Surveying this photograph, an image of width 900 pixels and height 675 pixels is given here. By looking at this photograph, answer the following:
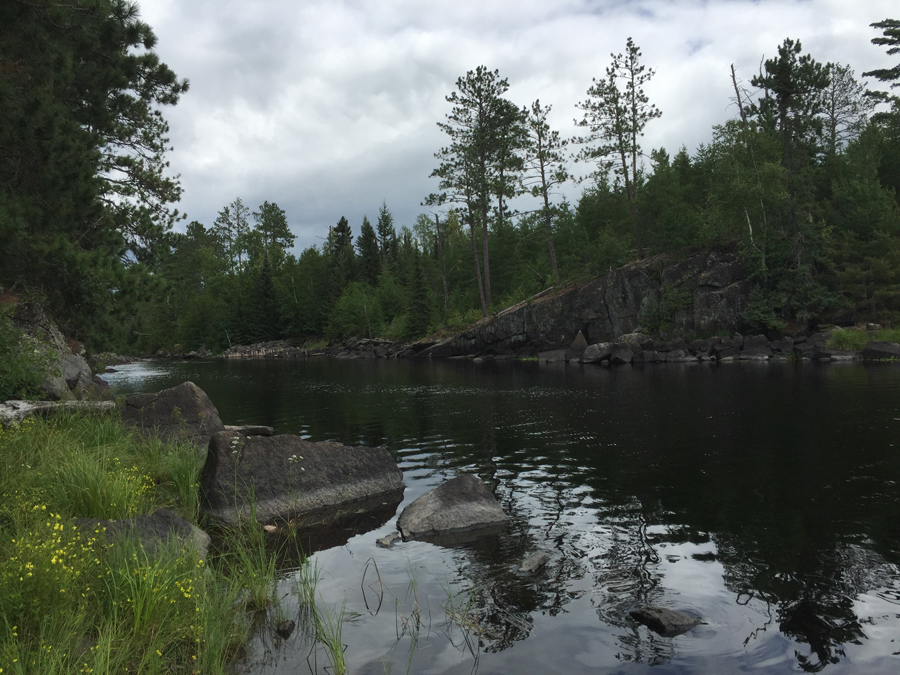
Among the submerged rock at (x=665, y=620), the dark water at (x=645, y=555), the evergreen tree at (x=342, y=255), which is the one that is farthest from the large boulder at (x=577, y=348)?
the evergreen tree at (x=342, y=255)

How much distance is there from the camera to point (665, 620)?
640cm

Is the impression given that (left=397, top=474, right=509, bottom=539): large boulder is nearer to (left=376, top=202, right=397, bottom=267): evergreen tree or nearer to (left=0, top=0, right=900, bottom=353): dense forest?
(left=0, top=0, right=900, bottom=353): dense forest

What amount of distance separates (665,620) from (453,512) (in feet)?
14.3

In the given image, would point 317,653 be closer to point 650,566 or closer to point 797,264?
point 650,566

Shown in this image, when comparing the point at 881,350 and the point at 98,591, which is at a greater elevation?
the point at 98,591

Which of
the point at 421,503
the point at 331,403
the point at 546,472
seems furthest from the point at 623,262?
the point at 421,503

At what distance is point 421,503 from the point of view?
34.4ft

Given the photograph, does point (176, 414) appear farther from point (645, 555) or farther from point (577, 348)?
point (577, 348)

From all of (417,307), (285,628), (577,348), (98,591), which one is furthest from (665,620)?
(417,307)

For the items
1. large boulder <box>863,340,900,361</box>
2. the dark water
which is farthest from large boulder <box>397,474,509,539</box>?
large boulder <box>863,340,900,361</box>

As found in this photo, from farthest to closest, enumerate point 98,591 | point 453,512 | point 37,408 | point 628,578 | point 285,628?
1. point 37,408
2. point 453,512
3. point 628,578
4. point 285,628
5. point 98,591

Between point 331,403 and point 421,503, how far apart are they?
1874 centimetres

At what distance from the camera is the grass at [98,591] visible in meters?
4.68

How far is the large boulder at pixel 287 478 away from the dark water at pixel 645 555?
1.13 metres
